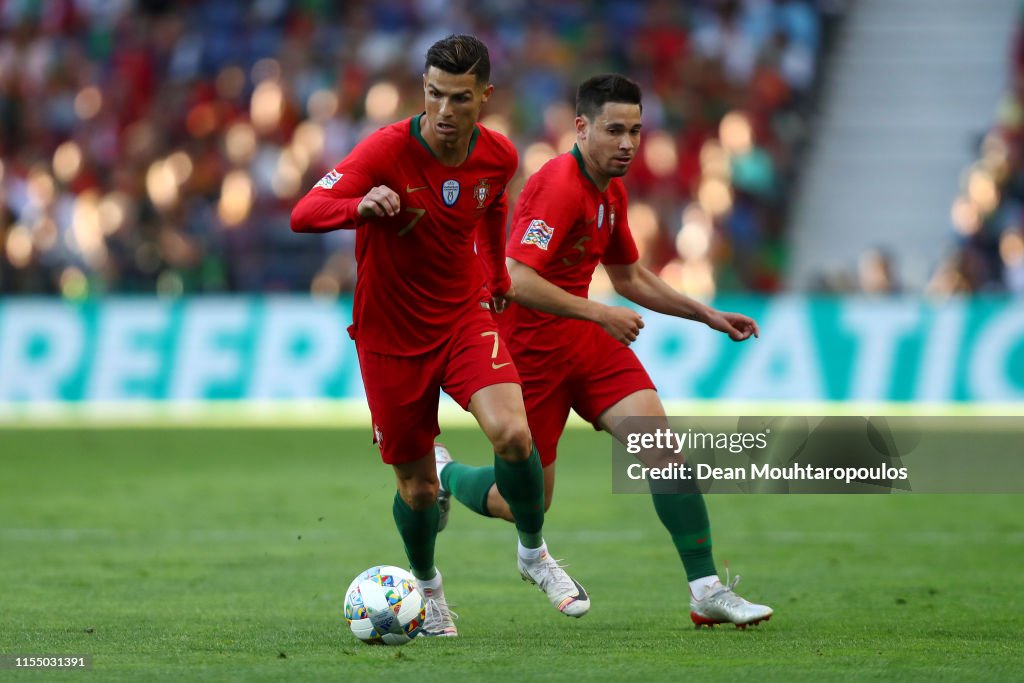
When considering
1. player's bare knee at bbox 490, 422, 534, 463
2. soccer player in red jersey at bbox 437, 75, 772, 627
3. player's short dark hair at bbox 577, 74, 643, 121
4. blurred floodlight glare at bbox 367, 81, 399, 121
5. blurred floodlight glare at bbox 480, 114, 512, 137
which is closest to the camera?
player's bare knee at bbox 490, 422, 534, 463

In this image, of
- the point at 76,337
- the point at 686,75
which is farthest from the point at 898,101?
the point at 76,337

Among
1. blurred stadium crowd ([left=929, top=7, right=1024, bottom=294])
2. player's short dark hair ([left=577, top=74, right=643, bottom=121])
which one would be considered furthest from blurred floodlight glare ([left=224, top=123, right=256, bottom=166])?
player's short dark hair ([left=577, top=74, right=643, bottom=121])

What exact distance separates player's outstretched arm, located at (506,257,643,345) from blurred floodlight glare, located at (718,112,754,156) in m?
14.8

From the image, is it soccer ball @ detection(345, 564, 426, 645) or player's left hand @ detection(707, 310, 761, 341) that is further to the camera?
player's left hand @ detection(707, 310, 761, 341)

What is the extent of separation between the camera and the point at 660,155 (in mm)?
21328

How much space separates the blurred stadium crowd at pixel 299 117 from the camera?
20.0 m

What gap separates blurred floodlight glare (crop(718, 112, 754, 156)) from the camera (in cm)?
2180

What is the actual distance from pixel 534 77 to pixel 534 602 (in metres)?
15.7

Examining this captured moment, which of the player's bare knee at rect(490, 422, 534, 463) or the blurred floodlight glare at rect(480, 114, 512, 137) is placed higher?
the blurred floodlight glare at rect(480, 114, 512, 137)

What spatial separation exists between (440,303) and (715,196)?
561 inches

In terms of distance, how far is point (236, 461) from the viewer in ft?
49.6

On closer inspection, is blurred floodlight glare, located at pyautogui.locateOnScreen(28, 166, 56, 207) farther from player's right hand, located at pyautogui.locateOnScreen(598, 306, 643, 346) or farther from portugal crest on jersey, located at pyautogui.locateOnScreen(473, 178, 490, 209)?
player's right hand, located at pyautogui.locateOnScreen(598, 306, 643, 346)

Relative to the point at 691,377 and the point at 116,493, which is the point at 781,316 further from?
the point at 116,493

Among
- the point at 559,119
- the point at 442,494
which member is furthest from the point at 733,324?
the point at 559,119
